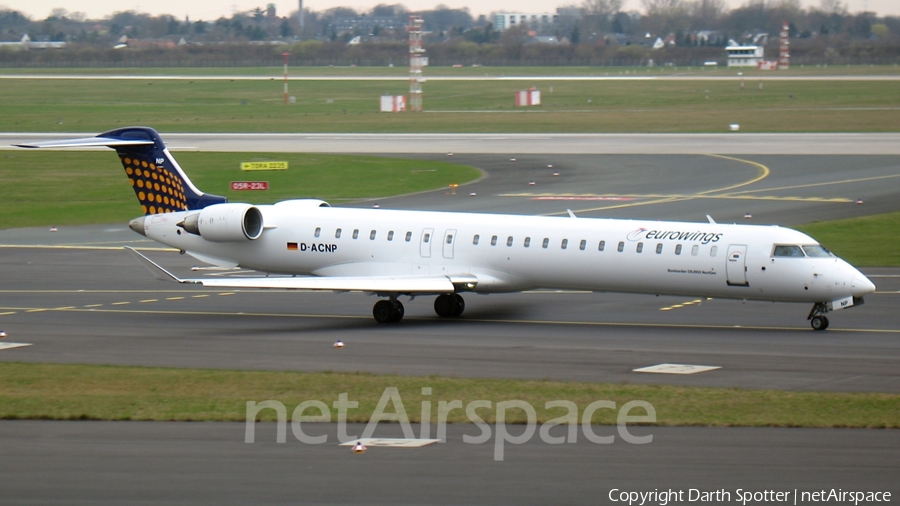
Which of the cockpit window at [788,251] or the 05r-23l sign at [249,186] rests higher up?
the cockpit window at [788,251]

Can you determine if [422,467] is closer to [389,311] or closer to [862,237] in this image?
[389,311]

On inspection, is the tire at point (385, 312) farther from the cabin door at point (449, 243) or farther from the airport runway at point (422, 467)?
the airport runway at point (422, 467)

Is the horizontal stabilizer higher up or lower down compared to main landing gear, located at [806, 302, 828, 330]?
higher up

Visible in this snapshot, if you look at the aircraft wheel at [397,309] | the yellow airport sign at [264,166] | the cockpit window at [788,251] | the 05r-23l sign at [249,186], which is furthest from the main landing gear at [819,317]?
the yellow airport sign at [264,166]

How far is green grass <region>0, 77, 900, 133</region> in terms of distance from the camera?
96.4m

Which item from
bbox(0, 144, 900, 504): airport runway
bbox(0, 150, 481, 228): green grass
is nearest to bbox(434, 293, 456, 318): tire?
bbox(0, 144, 900, 504): airport runway

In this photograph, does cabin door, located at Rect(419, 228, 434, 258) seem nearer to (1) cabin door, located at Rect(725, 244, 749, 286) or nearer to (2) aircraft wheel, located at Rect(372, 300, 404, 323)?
(2) aircraft wheel, located at Rect(372, 300, 404, 323)

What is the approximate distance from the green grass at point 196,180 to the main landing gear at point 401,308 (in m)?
25.2

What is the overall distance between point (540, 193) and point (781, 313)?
26971mm

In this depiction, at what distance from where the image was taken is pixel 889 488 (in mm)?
14922

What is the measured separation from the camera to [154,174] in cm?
3425

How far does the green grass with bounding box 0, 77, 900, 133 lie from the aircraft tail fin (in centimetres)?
6051

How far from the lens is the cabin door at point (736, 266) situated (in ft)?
92.4

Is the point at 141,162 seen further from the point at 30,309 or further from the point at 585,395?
the point at 585,395
